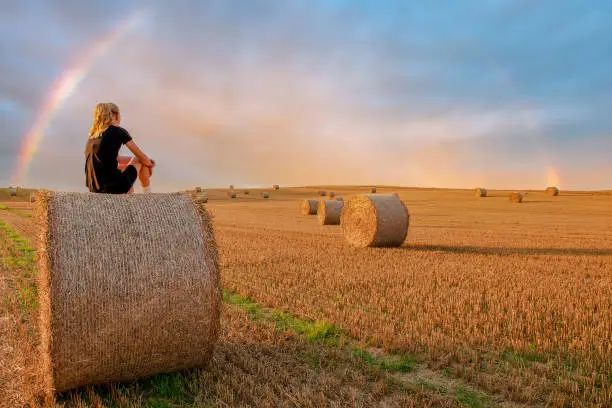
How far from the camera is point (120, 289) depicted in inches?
160

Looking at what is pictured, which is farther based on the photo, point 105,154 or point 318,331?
point 318,331

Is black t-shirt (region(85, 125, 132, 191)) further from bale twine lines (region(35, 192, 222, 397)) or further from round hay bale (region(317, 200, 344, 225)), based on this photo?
round hay bale (region(317, 200, 344, 225))

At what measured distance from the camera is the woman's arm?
5.20 m

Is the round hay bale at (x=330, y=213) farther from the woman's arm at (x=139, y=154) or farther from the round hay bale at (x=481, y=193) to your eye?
the round hay bale at (x=481, y=193)

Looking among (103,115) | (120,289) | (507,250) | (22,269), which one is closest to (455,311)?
(120,289)

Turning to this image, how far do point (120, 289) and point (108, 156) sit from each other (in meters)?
1.74

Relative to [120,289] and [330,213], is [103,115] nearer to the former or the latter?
[120,289]

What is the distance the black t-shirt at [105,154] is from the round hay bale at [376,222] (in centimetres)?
956

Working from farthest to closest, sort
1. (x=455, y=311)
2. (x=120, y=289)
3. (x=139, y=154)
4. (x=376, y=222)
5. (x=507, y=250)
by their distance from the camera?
1. (x=376, y=222)
2. (x=507, y=250)
3. (x=455, y=311)
4. (x=139, y=154)
5. (x=120, y=289)

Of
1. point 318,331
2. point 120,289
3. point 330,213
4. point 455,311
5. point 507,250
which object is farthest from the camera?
point 330,213

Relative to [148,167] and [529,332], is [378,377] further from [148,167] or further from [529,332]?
[148,167]

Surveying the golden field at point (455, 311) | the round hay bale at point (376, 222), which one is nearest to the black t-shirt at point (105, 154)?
the golden field at point (455, 311)

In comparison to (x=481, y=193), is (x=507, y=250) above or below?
below

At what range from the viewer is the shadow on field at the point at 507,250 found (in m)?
12.6
